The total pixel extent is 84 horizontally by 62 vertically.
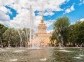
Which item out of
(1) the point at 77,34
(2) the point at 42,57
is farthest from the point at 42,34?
(2) the point at 42,57

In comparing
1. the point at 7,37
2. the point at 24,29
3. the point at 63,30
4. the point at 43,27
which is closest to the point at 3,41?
the point at 7,37

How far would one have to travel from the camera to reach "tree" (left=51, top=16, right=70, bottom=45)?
106 metres

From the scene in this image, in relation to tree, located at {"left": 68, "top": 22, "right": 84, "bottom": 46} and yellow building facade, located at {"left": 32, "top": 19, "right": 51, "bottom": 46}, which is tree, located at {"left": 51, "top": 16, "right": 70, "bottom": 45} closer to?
tree, located at {"left": 68, "top": 22, "right": 84, "bottom": 46}

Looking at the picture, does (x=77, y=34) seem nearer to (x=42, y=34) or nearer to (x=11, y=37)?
(x=11, y=37)

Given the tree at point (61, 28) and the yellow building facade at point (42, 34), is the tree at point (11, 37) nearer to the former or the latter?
the tree at point (61, 28)

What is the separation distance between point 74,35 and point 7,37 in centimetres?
2929

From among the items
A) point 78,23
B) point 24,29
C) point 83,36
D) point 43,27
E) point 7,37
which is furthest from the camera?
point 43,27

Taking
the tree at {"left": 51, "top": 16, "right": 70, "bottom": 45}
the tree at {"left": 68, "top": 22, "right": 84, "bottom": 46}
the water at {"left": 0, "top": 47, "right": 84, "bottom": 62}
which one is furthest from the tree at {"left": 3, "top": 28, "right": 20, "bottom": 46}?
the water at {"left": 0, "top": 47, "right": 84, "bottom": 62}

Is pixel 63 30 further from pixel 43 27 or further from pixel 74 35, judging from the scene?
pixel 43 27

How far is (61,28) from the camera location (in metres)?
106

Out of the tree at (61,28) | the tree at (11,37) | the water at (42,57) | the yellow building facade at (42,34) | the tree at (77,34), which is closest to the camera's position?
the water at (42,57)

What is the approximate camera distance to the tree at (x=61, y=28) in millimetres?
105625

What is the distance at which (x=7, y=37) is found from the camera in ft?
367

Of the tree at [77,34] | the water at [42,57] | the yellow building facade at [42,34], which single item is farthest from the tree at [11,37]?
the water at [42,57]
